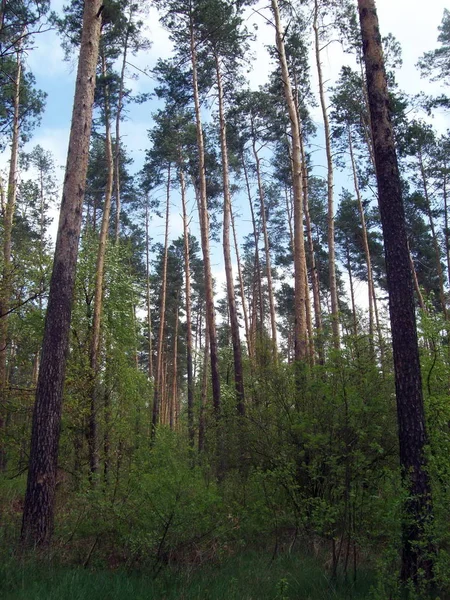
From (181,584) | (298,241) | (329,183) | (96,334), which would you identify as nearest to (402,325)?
(181,584)

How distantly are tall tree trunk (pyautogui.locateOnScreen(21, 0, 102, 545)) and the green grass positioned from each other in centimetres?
91

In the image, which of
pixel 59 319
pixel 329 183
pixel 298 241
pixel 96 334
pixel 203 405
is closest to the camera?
pixel 59 319

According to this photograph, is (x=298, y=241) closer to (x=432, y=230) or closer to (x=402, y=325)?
(x=402, y=325)

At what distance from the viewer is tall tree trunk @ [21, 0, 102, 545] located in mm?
6195

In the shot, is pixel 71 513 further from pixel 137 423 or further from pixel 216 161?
pixel 216 161

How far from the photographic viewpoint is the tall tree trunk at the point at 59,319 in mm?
6195

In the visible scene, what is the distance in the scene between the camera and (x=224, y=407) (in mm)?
9602

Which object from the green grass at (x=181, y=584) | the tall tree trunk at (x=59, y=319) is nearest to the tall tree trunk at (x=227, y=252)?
the tall tree trunk at (x=59, y=319)

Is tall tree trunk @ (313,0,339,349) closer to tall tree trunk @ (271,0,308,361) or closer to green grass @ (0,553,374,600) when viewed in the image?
tall tree trunk @ (271,0,308,361)

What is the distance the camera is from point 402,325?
590 cm

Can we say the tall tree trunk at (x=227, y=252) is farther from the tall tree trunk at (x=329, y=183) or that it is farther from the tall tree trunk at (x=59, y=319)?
the tall tree trunk at (x=59, y=319)

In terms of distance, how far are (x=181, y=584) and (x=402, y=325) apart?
371cm

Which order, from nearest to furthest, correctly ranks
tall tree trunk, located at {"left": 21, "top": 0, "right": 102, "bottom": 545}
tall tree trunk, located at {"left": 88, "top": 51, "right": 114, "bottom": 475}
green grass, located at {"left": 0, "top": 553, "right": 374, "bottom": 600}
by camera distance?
green grass, located at {"left": 0, "top": 553, "right": 374, "bottom": 600}, tall tree trunk, located at {"left": 21, "top": 0, "right": 102, "bottom": 545}, tall tree trunk, located at {"left": 88, "top": 51, "right": 114, "bottom": 475}

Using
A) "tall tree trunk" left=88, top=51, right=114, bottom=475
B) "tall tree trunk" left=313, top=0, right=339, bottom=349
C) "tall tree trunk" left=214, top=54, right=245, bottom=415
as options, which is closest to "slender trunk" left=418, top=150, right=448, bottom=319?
"tall tree trunk" left=313, top=0, right=339, bottom=349
